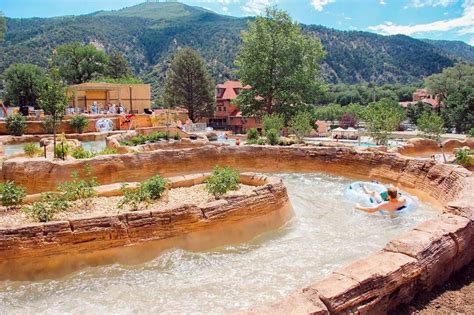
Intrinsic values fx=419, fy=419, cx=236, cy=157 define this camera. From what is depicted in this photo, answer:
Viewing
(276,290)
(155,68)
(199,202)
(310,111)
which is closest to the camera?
(276,290)

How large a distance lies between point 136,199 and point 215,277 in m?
2.95

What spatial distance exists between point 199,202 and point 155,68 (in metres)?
129

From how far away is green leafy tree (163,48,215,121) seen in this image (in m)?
51.1

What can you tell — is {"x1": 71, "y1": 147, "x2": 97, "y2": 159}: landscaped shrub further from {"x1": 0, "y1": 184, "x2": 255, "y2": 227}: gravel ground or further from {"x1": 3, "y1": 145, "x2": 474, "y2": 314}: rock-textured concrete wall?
{"x1": 0, "y1": 184, "x2": 255, "y2": 227}: gravel ground

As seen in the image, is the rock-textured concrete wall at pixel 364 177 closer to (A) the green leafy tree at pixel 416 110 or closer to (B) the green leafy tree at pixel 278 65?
(B) the green leafy tree at pixel 278 65

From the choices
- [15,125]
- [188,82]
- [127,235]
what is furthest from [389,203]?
[188,82]

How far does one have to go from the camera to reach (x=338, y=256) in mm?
8641

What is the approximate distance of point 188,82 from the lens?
51.3m

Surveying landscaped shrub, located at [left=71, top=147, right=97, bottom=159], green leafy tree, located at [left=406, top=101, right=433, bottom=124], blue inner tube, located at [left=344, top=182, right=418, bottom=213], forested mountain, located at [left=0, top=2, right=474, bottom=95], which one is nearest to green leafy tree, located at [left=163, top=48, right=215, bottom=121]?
green leafy tree, located at [left=406, top=101, right=433, bottom=124]

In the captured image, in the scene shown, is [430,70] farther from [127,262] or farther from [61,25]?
[127,262]

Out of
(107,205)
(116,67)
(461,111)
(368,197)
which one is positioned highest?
(116,67)

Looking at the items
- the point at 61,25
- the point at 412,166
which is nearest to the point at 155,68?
the point at 61,25

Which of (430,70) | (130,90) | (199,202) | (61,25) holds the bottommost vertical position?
(199,202)

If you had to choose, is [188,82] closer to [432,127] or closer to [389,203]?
[432,127]
